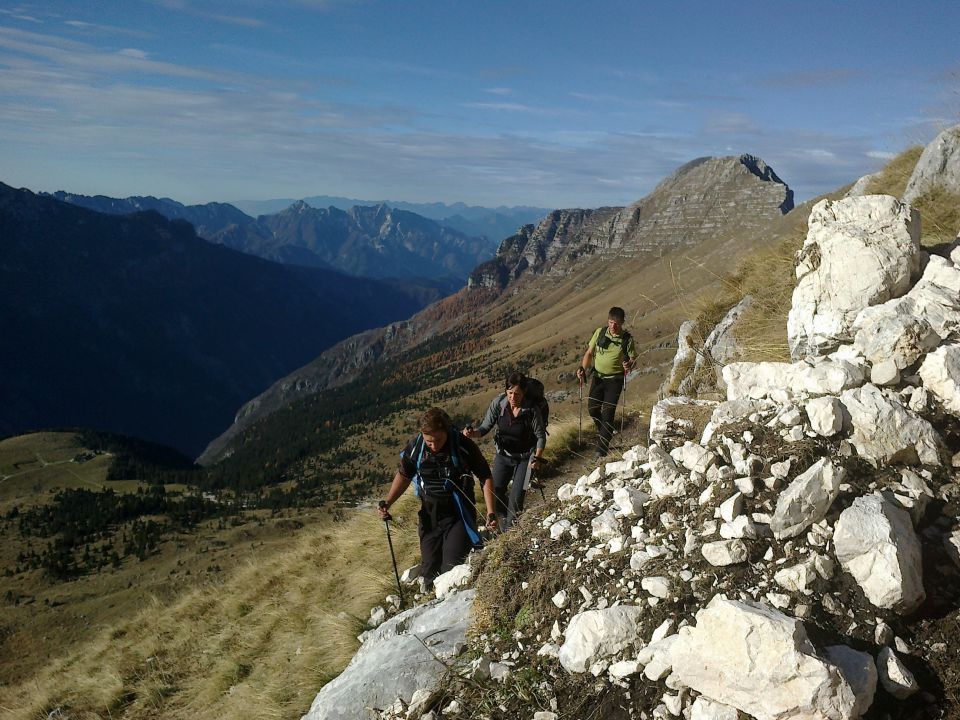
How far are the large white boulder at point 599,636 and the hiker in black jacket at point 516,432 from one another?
388 centimetres

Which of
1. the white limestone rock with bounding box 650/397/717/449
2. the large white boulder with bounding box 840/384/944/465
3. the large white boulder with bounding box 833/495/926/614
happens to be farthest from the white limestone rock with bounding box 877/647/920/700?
the white limestone rock with bounding box 650/397/717/449

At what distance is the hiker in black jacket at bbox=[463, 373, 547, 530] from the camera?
856 centimetres

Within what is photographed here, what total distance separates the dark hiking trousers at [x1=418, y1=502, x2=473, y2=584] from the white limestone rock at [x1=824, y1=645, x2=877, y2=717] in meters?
4.87

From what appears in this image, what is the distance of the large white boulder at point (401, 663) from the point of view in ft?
17.2

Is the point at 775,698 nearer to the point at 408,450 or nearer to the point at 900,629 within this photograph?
the point at 900,629

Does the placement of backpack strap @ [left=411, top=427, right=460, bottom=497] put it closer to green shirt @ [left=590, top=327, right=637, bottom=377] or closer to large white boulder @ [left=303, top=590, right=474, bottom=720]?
large white boulder @ [left=303, top=590, right=474, bottom=720]

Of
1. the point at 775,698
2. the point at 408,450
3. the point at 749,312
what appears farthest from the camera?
the point at 749,312

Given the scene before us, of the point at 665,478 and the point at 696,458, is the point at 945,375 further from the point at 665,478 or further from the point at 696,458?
the point at 665,478

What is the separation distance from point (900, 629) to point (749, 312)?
814 cm

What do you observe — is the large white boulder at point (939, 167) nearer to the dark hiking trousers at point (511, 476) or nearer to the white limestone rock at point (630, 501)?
the dark hiking trousers at point (511, 476)

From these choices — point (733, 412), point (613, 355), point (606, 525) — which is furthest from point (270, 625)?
point (733, 412)

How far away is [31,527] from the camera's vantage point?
121 metres

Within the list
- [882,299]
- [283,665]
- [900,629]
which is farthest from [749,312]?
[283,665]

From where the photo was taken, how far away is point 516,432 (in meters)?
8.63
